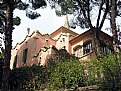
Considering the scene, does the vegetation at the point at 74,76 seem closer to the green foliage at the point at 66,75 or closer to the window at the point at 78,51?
the green foliage at the point at 66,75

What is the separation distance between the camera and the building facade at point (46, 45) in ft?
93.9

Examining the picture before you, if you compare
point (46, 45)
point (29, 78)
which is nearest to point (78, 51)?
point (46, 45)

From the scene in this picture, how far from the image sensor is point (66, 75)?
15656 millimetres

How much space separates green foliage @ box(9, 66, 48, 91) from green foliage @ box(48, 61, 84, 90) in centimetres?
86

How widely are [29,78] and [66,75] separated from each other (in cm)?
316

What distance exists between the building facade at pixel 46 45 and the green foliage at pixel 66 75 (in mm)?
11185

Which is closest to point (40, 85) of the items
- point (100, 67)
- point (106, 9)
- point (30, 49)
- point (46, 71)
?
point (46, 71)

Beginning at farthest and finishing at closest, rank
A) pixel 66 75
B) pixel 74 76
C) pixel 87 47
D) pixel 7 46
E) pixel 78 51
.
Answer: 1. pixel 78 51
2. pixel 87 47
3. pixel 7 46
4. pixel 66 75
5. pixel 74 76

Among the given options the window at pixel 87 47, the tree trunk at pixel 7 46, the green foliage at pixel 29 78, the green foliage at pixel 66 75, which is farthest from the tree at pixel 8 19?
the window at pixel 87 47

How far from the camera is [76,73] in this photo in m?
15.6

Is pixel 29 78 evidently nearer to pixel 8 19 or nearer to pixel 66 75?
pixel 66 75

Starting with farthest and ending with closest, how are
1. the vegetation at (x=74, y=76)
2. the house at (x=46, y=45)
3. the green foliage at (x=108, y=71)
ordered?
the house at (x=46, y=45) < the vegetation at (x=74, y=76) < the green foliage at (x=108, y=71)

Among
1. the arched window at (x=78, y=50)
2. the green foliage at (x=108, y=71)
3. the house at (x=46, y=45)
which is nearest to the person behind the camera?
the green foliage at (x=108, y=71)

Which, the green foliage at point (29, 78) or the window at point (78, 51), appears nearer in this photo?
the green foliage at point (29, 78)
